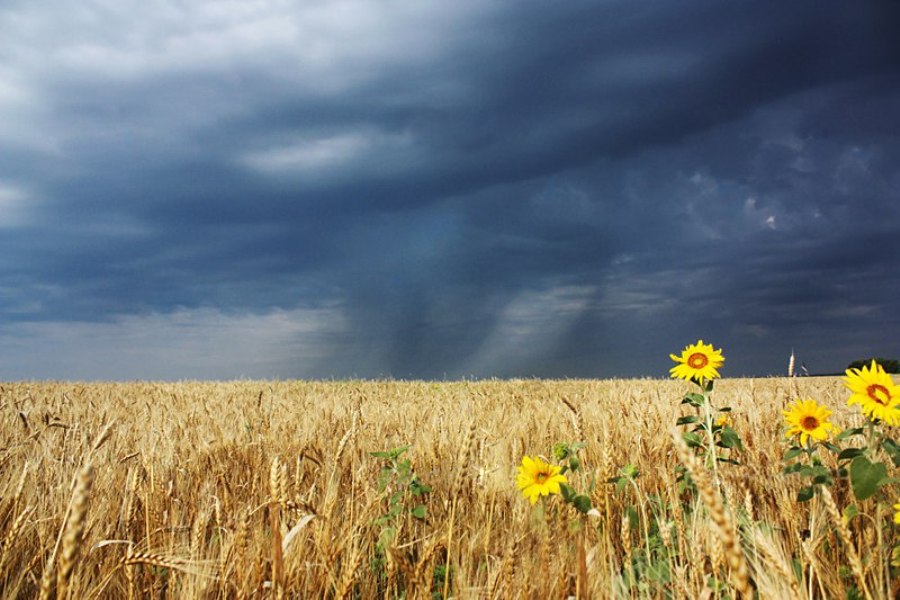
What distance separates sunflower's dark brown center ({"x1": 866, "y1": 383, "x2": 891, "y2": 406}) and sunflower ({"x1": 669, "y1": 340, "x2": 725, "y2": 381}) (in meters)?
0.66

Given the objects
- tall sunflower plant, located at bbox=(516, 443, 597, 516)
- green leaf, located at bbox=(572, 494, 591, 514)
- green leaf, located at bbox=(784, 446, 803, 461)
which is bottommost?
green leaf, located at bbox=(572, 494, 591, 514)

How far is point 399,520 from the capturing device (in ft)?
8.71

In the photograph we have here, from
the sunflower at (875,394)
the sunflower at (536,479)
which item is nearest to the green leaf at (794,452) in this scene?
the sunflower at (875,394)

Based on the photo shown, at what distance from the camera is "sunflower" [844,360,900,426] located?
2.64 metres

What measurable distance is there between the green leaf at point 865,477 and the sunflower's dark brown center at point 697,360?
93cm

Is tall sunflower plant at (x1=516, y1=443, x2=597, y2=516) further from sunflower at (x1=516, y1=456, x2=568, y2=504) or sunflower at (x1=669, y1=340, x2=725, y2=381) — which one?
sunflower at (x1=669, y1=340, x2=725, y2=381)

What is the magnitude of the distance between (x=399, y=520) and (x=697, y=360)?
1798mm

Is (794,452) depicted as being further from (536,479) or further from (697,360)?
(536,479)

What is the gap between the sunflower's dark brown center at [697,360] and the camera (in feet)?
10.8

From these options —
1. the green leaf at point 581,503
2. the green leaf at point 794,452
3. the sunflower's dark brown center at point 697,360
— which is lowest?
the green leaf at point 581,503

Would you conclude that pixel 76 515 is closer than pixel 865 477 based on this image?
Yes

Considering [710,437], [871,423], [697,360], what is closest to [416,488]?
Result: [710,437]

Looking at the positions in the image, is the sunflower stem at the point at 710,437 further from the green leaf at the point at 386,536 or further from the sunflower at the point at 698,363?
the green leaf at the point at 386,536

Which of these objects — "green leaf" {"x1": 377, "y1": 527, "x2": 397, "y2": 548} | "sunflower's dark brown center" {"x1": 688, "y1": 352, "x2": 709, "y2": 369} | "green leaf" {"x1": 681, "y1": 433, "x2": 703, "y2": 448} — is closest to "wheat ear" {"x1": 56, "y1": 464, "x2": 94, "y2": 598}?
"green leaf" {"x1": 377, "y1": 527, "x2": 397, "y2": 548}
